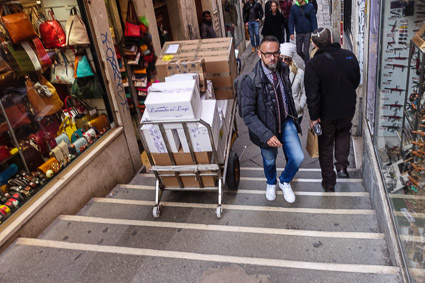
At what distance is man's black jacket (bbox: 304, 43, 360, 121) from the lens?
3693 mm

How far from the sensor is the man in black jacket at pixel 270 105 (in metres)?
3.65

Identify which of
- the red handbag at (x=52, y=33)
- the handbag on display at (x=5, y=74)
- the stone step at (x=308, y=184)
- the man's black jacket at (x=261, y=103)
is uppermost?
the red handbag at (x=52, y=33)

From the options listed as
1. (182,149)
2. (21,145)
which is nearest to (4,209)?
(21,145)

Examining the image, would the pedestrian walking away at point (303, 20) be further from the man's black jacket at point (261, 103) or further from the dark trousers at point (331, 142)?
the man's black jacket at point (261, 103)

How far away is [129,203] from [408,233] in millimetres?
3129

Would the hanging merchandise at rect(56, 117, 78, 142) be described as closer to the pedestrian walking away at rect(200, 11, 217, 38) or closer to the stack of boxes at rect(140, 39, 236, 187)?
the stack of boxes at rect(140, 39, 236, 187)

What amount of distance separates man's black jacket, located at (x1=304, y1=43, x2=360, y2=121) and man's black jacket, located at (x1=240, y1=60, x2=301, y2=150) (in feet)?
0.83

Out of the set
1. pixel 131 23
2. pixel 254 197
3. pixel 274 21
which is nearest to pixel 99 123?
pixel 131 23

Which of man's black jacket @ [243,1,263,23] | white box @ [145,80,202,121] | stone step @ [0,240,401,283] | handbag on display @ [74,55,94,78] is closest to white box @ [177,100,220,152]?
white box @ [145,80,202,121]

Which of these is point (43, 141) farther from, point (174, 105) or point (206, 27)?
point (206, 27)

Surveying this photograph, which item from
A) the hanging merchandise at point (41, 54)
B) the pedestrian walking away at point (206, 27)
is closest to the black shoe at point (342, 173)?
the hanging merchandise at point (41, 54)

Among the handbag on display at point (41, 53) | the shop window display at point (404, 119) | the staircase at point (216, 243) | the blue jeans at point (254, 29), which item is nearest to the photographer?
the shop window display at point (404, 119)

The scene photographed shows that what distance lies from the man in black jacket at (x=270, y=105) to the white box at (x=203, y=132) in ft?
1.15

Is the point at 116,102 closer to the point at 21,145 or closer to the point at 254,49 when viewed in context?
the point at 21,145
